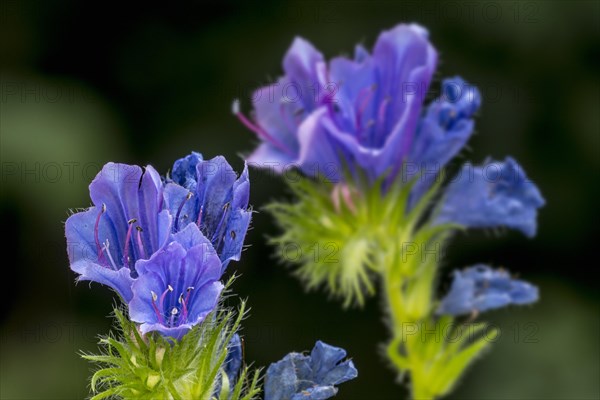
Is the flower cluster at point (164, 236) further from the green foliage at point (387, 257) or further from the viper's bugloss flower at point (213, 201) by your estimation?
the green foliage at point (387, 257)

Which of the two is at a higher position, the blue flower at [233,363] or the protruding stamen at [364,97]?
the protruding stamen at [364,97]

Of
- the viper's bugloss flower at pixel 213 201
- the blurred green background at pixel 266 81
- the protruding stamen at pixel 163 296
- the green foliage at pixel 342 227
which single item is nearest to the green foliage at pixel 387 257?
the green foliage at pixel 342 227

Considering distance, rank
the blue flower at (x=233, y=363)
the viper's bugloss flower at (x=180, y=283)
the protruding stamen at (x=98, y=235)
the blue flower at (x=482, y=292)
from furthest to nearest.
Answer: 1. the blue flower at (x=482, y=292)
2. the blue flower at (x=233, y=363)
3. the protruding stamen at (x=98, y=235)
4. the viper's bugloss flower at (x=180, y=283)

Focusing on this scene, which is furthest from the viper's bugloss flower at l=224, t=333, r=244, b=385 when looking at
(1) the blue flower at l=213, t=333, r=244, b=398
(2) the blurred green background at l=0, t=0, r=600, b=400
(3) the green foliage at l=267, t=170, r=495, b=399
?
(2) the blurred green background at l=0, t=0, r=600, b=400

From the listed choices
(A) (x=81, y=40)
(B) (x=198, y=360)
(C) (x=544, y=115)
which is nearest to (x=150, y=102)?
(A) (x=81, y=40)

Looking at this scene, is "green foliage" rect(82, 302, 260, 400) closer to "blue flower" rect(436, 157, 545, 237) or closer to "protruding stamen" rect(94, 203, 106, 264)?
"protruding stamen" rect(94, 203, 106, 264)

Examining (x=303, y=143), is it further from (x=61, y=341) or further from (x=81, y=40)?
(x=81, y=40)

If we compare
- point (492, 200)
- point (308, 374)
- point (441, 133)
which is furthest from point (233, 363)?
point (492, 200)
